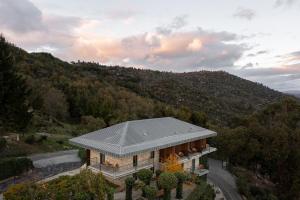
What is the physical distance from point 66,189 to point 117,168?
26.7 ft

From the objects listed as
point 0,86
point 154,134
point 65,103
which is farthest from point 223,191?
point 65,103

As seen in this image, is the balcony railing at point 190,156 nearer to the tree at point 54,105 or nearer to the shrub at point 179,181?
the shrub at point 179,181

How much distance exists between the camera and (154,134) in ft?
115

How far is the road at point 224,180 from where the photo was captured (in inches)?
1566

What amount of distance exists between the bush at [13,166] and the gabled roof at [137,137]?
6.10 metres

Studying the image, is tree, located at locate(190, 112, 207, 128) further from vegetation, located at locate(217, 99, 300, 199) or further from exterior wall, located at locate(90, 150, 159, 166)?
exterior wall, located at locate(90, 150, 159, 166)

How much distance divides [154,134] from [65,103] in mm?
42232

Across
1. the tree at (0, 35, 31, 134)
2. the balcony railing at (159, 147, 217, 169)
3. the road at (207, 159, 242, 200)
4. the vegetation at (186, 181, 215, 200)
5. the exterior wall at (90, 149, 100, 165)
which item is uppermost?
the tree at (0, 35, 31, 134)

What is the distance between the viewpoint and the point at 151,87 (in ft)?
398

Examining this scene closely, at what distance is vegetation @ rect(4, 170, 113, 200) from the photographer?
21.1 meters

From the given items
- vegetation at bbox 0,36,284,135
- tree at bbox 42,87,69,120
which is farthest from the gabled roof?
tree at bbox 42,87,69,120

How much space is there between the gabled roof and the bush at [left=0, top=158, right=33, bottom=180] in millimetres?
6099

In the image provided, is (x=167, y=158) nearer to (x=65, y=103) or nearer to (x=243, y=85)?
(x=65, y=103)

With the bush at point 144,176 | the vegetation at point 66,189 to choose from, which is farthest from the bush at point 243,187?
the vegetation at point 66,189
